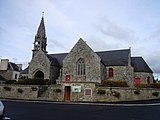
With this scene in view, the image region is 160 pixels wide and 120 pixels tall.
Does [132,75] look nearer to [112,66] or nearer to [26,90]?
[112,66]

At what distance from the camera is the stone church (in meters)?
32.2

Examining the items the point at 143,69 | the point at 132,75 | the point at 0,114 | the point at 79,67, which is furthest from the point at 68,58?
the point at 0,114

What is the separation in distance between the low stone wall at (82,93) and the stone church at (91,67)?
13.3 feet

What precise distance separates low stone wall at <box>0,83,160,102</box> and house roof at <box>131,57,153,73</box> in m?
8.19

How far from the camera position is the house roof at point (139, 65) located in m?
35.8

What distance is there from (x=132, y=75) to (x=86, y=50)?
9.27 m

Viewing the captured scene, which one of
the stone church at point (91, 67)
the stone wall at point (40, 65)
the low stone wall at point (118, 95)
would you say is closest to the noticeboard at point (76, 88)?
the low stone wall at point (118, 95)

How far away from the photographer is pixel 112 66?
112 ft

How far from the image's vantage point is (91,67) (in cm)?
3206

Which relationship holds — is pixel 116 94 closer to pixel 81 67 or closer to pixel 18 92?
pixel 81 67

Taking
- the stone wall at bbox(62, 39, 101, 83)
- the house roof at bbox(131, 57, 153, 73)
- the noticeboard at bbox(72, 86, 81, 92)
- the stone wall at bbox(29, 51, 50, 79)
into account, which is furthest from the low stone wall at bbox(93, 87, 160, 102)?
the stone wall at bbox(29, 51, 50, 79)

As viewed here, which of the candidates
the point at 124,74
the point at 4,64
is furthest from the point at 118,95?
the point at 4,64

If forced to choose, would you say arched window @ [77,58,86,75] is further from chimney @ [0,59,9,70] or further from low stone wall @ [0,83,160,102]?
chimney @ [0,59,9,70]

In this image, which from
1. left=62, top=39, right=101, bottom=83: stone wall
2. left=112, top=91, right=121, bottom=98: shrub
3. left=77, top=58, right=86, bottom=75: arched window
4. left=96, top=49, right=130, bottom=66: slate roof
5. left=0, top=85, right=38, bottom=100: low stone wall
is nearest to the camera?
left=112, top=91, right=121, bottom=98: shrub
